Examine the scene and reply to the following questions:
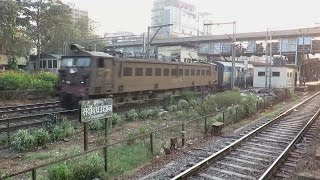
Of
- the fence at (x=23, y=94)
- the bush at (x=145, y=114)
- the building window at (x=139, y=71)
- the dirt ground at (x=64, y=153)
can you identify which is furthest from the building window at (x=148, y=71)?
the fence at (x=23, y=94)

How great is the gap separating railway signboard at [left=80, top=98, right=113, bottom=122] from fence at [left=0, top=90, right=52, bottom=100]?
51.9ft

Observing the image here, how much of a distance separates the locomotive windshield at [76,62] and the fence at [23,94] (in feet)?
23.7

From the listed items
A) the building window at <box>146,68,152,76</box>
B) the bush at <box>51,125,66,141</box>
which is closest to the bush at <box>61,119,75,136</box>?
the bush at <box>51,125,66,141</box>

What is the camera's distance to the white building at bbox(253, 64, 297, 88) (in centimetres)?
3628

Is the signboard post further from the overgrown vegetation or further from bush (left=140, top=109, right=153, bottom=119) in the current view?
the overgrown vegetation

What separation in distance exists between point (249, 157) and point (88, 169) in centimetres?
509

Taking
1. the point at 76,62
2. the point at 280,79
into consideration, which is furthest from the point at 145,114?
the point at 280,79

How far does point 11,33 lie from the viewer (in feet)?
119

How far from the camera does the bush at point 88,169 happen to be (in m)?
8.10

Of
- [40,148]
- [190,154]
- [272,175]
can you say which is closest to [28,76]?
[40,148]

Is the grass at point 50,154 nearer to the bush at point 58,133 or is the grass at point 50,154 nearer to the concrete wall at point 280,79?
the bush at point 58,133

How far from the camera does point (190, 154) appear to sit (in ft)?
36.3

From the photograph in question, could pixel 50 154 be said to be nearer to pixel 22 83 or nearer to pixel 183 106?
pixel 183 106

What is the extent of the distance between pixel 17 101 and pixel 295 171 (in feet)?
65.3
